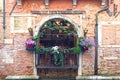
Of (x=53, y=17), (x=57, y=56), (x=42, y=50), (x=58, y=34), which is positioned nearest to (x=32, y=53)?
(x=42, y=50)

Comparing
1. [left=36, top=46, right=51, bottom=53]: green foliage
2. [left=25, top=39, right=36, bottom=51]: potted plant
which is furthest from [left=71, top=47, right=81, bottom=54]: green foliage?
[left=25, top=39, right=36, bottom=51]: potted plant

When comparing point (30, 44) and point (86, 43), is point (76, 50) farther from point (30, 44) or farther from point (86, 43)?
point (30, 44)

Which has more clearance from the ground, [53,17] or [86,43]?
[53,17]

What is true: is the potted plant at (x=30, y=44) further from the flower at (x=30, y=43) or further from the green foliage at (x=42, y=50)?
the green foliage at (x=42, y=50)

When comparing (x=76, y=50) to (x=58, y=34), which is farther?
(x=58, y=34)

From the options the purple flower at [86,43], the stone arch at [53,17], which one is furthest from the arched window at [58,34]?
the purple flower at [86,43]

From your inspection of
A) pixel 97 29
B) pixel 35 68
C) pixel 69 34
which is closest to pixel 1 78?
pixel 35 68

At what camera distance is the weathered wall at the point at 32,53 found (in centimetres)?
1031

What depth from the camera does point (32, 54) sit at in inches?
409

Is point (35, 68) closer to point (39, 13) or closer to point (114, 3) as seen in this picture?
point (39, 13)

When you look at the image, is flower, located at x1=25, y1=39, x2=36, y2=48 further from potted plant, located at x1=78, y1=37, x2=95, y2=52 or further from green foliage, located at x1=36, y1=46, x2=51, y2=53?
potted plant, located at x1=78, y1=37, x2=95, y2=52

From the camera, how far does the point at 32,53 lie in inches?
409

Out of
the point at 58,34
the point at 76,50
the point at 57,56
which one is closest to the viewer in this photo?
the point at 76,50

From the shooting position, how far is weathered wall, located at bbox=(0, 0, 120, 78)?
1031 cm
